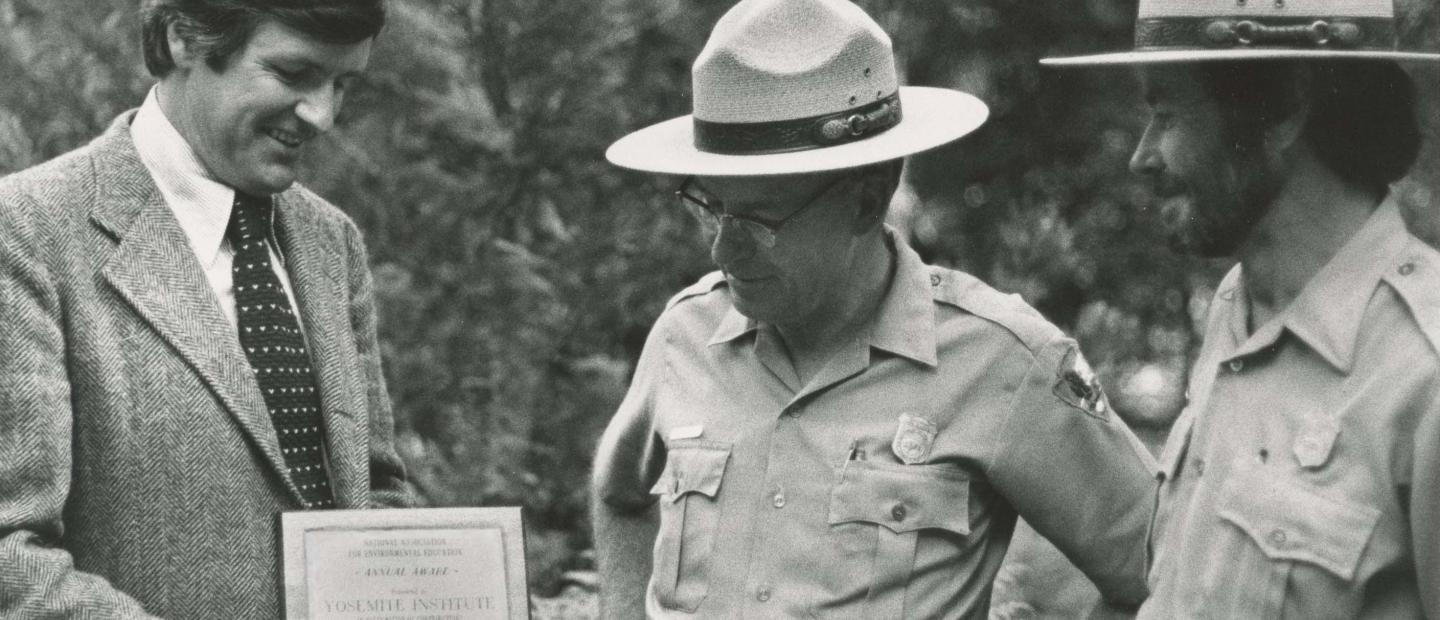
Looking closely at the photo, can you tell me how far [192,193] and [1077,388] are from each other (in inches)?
64.2

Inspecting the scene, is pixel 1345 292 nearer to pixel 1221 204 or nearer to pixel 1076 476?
pixel 1221 204

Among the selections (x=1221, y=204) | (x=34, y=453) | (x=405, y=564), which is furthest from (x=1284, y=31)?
(x=34, y=453)

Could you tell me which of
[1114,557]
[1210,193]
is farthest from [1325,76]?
[1114,557]

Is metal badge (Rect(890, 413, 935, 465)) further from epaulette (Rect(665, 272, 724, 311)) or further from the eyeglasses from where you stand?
epaulette (Rect(665, 272, 724, 311))

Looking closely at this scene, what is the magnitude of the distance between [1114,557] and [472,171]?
111 inches

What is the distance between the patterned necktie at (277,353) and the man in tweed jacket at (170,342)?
0.07ft

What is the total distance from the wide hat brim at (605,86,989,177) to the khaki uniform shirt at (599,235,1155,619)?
0.27 meters

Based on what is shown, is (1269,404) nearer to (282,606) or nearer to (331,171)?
(282,606)

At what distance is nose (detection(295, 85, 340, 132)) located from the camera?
3.82 meters

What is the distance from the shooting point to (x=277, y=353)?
3.78 metres

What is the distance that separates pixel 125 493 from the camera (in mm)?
3520

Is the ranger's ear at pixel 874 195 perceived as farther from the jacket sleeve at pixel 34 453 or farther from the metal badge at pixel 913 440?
the jacket sleeve at pixel 34 453

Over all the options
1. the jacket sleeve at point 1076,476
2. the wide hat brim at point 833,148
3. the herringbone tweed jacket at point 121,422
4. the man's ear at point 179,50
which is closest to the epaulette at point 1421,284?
the jacket sleeve at point 1076,476

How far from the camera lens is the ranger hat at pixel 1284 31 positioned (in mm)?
3014
